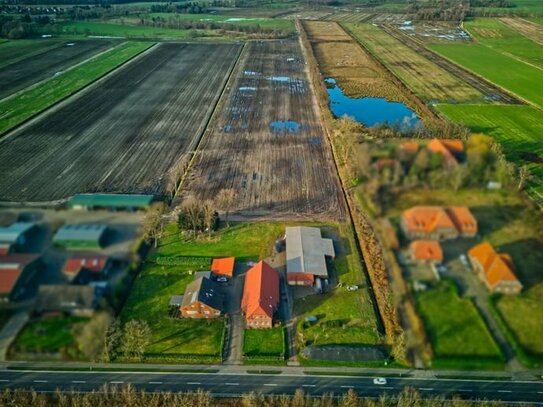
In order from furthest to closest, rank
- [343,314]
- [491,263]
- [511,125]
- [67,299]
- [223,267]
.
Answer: [511,125]
[223,267]
[343,314]
[491,263]
[67,299]

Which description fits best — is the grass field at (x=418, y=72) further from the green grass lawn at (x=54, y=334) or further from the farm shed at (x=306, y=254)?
the green grass lawn at (x=54, y=334)

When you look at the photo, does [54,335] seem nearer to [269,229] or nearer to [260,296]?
[260,296]

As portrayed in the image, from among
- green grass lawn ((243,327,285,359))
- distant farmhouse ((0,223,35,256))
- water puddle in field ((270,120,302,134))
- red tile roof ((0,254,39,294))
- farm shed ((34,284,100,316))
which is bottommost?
green grass lawn ((243,327,285,359))

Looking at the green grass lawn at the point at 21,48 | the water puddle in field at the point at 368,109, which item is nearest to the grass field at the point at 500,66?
the water puddle in field at the point at 368,109

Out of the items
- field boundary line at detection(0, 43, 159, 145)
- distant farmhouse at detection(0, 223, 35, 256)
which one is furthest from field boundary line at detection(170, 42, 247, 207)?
distant farmhouse at detection(0, 223, 35, 256)

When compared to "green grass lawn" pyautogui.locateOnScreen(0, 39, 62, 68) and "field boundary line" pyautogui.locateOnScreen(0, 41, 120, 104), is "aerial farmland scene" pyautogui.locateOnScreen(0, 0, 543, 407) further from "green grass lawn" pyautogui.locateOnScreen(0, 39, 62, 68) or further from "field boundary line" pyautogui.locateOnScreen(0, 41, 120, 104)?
"green grass lawn" pyautogui.locateOnScreen(0, 39, 62, 68)

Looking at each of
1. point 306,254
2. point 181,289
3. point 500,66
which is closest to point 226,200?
point 306,254
